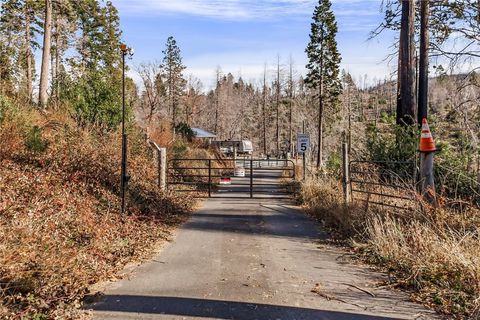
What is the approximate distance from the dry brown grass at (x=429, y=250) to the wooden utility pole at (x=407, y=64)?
227 inches

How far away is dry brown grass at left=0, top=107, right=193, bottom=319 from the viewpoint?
15.1ft

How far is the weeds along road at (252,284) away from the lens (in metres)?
4.39

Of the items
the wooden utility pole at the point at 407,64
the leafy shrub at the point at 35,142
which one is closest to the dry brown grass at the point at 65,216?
the leafy shrub at the point at 35,142

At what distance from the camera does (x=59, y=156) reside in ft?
33.9

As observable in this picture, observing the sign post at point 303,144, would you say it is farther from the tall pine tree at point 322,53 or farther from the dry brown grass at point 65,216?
the tall pine tree at point 322,53

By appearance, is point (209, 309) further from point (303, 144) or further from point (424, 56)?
point (303, 144)

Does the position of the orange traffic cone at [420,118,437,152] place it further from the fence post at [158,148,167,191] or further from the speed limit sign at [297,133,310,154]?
the speed limit sign at [297,133,310,154]

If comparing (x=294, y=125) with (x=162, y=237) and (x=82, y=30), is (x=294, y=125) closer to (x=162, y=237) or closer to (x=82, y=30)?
(x=82, y=30)

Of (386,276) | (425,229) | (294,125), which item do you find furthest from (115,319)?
(294,125)

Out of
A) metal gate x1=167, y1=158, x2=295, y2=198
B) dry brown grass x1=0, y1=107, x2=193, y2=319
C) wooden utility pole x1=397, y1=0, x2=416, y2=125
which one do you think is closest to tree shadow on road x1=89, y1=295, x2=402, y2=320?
dry brown grass x1=0, y1=107, x2=193, y2=319

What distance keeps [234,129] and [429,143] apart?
63687 mm

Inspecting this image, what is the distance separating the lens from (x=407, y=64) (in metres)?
13.3

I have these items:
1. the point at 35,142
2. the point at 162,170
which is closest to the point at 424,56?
the point at 162,170

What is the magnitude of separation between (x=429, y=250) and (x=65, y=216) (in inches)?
239
